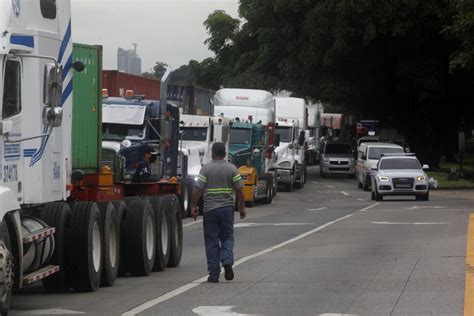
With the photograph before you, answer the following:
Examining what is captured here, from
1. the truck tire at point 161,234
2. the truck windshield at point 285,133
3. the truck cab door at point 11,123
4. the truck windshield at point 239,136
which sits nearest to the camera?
the truck cab door at point 11,123

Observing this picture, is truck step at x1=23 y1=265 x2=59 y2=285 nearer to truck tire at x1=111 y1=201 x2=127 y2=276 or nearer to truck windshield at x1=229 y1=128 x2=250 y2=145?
truck tire at x1=111 y1=201 x2=127 y2=276

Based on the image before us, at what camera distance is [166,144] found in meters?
21.5

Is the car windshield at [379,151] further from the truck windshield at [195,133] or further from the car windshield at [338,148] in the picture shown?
the truck windshield at [195,133]

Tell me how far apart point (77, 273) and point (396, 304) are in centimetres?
389

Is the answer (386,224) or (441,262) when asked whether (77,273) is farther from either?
(386,224)

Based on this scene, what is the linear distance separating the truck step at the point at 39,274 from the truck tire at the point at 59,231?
1.44ft

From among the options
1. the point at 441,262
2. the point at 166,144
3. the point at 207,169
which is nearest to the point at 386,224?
the point at 166,144

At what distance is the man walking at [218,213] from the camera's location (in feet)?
47.5

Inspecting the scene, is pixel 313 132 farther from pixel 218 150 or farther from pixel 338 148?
pixel 218 150

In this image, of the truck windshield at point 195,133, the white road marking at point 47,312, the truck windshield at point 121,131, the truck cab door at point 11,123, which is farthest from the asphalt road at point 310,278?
the truck windshield at point 195,133

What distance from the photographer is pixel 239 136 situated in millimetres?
36812

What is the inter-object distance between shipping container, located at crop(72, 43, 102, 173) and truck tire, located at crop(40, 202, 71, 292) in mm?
1567

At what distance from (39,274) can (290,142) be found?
114ft

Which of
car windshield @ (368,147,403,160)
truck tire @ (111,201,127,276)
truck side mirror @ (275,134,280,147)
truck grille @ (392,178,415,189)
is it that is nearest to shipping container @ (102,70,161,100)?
truck tire @ (111,201,127,276)
